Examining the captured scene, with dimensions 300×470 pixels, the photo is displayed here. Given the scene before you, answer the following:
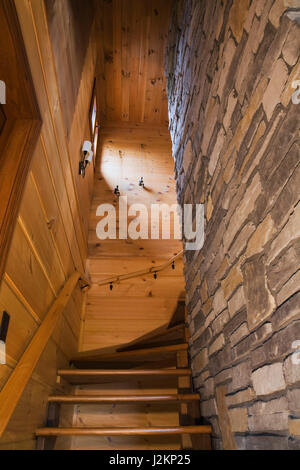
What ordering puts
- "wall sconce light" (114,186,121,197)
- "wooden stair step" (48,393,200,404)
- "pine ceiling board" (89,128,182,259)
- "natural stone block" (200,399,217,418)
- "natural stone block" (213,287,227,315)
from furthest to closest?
1. "wall sconce light" (114,186,121,197)
2. "pine ceiling board" (89,128,182,259)
3. "wooden stair step" (48,393,200,404)
4. "natural stone block" (200,399,217,418)
5. "natural stone block" (213,287,227,315)

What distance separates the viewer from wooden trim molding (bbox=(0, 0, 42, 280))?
139 cm

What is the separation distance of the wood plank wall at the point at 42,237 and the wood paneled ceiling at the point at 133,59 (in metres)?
1.43

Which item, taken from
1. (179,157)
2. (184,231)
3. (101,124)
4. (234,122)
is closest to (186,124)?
(179,157)

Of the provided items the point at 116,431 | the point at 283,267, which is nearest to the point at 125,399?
the point at 116,431

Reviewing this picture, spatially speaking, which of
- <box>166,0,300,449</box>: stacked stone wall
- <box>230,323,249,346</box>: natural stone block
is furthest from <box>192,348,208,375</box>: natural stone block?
<box>230,323,249,346</box>: natural stone block

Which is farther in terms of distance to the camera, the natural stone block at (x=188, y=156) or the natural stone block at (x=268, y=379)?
the natural stone block at (x=188, y=156)

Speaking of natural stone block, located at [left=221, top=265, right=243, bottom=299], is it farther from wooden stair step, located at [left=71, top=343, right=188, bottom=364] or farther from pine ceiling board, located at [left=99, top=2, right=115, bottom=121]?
pine ceiling board, located at [left=99, top=2, right=115, bottom=121]

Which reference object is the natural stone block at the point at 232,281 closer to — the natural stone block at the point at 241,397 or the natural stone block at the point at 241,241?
the natural stone block at the point at 241,241

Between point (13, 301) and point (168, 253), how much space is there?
2757mm

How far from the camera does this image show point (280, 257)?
103cm

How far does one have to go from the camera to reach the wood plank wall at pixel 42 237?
160 cm

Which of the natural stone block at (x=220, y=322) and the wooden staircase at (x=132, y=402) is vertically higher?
the natural stone block at (x=220, y=322)

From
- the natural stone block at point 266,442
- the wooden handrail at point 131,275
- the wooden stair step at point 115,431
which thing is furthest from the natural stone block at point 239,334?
the wooden handrail at point 131,275

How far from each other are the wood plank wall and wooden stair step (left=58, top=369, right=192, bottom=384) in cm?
14
